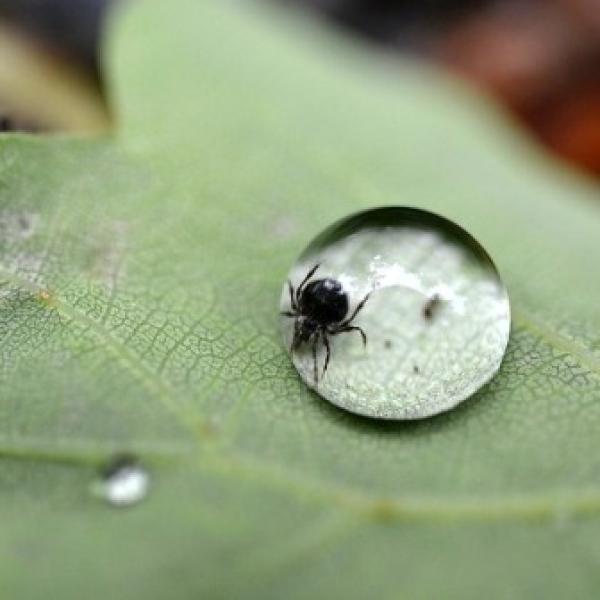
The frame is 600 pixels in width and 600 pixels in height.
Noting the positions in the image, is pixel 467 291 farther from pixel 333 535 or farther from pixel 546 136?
pixel 546 136

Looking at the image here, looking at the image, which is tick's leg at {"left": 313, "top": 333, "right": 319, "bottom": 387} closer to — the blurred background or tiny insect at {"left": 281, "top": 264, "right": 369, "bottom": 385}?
tiny insect at {"left": 281, "top": 264, "right": 369, "bottom": 385}

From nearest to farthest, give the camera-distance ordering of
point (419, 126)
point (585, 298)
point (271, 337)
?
point (271, 337) < point (585, 298) < point (419, 126)

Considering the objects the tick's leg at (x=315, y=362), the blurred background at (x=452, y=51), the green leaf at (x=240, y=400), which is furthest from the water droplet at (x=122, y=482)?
the blurred background at (x=452, y=51)

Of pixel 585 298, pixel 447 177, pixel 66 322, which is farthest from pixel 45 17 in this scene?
pixel 585 298

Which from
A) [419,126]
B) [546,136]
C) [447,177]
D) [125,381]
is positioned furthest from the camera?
[546,136]

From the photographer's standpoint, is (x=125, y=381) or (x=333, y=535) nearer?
(x=333, y=535)

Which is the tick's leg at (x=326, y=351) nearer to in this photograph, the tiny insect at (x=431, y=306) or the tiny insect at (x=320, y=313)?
the tiny insect at (x=320, y=313)

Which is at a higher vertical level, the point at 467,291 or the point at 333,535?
the point at 467,291
